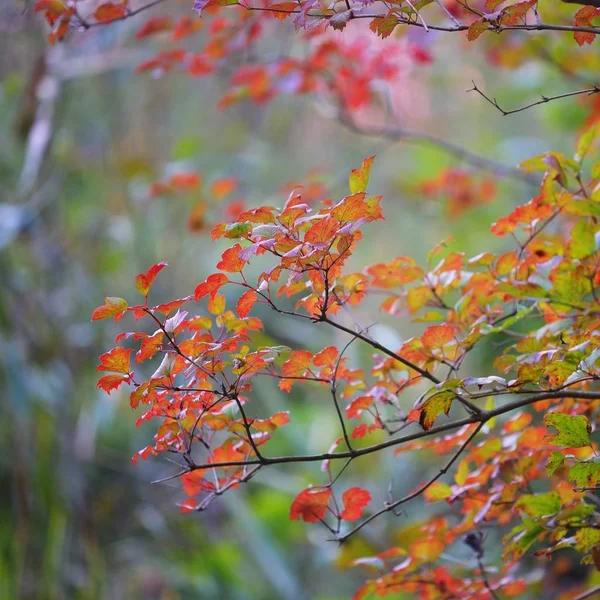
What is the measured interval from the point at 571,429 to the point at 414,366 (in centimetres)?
14

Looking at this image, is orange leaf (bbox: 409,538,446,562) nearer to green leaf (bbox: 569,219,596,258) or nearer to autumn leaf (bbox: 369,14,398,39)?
green leaf (bbox: 569,219,596,258)

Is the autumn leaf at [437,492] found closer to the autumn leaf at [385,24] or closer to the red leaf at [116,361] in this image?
the red leaf at [116,361]

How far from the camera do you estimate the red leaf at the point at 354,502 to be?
0.72 metres

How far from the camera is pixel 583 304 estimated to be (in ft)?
2.47

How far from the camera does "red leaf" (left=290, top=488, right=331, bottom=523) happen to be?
0.70 m

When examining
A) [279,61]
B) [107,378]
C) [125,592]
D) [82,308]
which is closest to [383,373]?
[107,378]

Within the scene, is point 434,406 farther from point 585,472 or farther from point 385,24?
point 385,24

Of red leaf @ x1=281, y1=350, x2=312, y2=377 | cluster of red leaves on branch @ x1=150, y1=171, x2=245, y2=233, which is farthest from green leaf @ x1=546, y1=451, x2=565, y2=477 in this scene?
cluster of red leaves on branch @ x1=150, y1=171, x2=245, y2=233

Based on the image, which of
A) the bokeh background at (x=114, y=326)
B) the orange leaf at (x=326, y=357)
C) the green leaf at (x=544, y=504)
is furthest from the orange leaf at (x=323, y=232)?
the bokeh background at (x=114, y=326)

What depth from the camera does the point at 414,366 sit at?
59 cm

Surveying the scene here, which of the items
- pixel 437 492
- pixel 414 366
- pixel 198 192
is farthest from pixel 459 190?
pixel 414 366

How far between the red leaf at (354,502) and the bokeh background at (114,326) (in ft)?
1.74

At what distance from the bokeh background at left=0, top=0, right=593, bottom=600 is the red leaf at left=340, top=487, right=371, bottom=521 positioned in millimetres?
529

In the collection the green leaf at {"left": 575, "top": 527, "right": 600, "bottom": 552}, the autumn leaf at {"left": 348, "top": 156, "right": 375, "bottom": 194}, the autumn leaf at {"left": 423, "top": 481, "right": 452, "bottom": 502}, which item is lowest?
the green leaf at {"left": 575, "top": 527, "right": 600, "bottom": 552}
